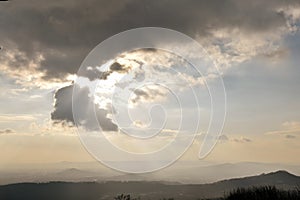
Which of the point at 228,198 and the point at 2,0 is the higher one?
the point at 2,0

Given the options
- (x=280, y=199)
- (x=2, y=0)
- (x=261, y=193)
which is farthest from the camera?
(x=261, y=193)

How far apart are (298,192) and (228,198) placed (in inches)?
280

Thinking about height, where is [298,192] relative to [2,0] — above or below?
below

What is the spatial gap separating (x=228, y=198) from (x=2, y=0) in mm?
28644

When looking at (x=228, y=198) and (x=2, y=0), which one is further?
(x=228, y=198)

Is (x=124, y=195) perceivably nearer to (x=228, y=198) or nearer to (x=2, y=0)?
(x=228, y=198)

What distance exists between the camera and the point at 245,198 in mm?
38969

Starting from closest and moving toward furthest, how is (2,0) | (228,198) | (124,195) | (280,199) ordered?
1. (2,0)
2. (280,199)
3. (228,198)
4. (124,195)

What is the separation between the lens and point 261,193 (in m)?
38.7

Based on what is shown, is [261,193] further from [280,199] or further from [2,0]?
[2,0]

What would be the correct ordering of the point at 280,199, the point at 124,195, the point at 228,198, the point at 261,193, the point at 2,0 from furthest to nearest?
the point at 124,195, the point at 228,198, the point at 261,193, the point at 280,199, the point at 2,0

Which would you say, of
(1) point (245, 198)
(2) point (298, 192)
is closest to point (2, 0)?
(1) point (245, 198)

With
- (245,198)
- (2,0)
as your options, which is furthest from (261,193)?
(2,0)

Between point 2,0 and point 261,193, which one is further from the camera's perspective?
point 261,193
